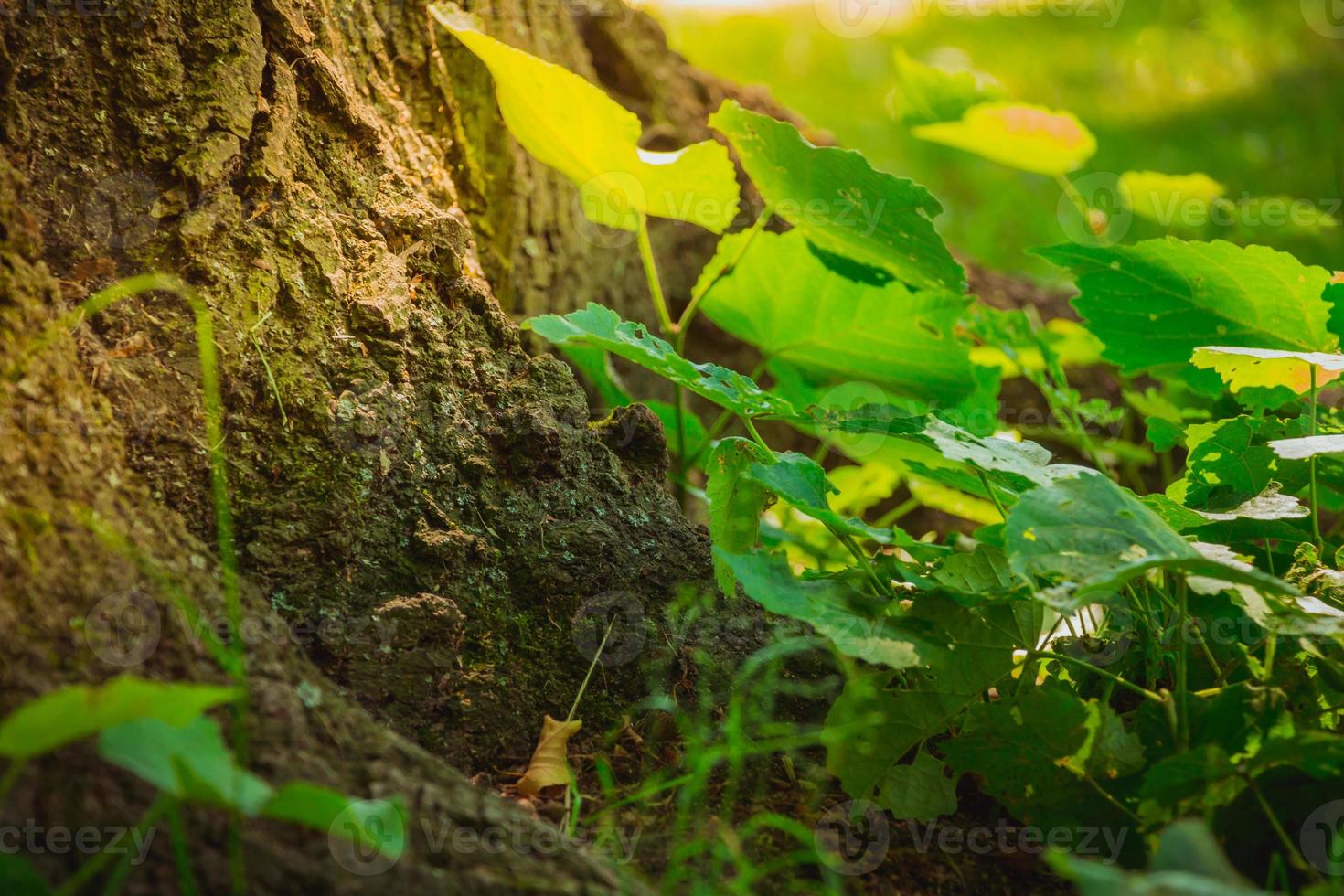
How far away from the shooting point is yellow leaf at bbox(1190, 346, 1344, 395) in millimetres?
1401

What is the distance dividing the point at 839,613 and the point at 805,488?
168mm

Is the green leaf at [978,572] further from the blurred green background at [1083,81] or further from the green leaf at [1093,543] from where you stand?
the blurred green background at [1083,81]

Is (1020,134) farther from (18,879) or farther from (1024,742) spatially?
(18,879)

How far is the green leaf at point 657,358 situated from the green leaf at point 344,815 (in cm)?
63

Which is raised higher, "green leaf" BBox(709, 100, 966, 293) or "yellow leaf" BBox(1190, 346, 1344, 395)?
"green leaf" BBox(709, 100, 966, 293)

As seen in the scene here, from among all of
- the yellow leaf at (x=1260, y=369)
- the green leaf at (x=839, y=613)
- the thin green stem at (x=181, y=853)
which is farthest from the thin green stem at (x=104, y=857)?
the yellow leaf at (x=1260, y=369)

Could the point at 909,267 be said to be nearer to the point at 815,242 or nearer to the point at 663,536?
the point at 815,242

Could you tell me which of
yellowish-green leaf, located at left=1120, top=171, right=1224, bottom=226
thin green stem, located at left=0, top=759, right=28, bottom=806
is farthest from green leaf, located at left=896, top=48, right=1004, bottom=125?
thin green stem, located at left=0, top=759, right=28, bottom=806

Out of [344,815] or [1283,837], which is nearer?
[344,815]

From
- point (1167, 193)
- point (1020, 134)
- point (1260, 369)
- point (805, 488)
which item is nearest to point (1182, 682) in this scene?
point (805, 488)

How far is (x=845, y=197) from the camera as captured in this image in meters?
1.53

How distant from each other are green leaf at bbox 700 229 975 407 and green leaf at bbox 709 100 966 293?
146 millimetres

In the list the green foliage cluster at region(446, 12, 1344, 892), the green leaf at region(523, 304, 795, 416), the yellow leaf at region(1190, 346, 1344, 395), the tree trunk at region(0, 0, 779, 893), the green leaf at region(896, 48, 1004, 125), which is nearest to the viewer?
the tree trunk at region(0, 0, 779, 893)

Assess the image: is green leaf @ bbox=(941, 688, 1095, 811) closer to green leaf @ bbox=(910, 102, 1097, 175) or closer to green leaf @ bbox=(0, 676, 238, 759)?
green leaf @ bbox=(0, 676, 238, 759)
